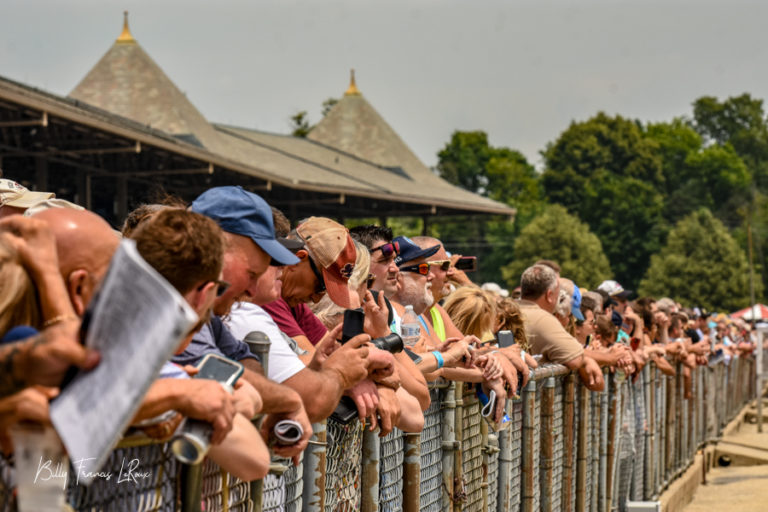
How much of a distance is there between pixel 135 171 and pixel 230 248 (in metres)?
24.7

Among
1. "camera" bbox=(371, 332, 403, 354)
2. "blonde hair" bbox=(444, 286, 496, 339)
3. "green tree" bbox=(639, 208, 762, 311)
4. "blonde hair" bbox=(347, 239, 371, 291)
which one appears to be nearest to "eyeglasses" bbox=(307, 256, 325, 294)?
"blonde hair" bbox=(347, 239, 371, 291)

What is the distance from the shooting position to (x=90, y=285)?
2.51m

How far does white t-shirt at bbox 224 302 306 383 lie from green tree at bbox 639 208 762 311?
81416 millimetres

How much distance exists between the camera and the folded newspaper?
1977 millimetres

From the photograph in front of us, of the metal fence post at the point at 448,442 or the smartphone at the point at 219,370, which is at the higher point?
the smartphone at the point at 219,370

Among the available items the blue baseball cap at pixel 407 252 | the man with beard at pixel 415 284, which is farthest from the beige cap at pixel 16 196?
the blue baseball cap at pixel 407 252

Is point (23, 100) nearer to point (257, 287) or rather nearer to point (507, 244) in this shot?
point (257, 287)

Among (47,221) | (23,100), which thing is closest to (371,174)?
(23,100)

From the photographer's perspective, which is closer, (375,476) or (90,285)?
(90,285)

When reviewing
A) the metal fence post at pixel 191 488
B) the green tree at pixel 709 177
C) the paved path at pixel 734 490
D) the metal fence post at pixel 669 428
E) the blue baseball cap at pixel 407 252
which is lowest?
the paved path at pixel 734 490

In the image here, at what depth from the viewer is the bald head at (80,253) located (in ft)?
8.20

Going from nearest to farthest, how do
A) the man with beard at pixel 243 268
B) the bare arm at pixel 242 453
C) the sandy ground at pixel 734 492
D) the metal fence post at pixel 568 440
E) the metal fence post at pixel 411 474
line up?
1. the bare arm at pixel 242 453
2. the man with beard at pixel 243 268
3. the metal fence post at pixel 411 474
4. the metal fence post at pixel 568 440
5. the sandy ground at pixel 734 492

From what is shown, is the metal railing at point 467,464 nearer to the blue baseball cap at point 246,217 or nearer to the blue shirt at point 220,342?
the blue shirt at point 220,342

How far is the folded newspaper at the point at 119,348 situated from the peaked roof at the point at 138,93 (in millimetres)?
35893
